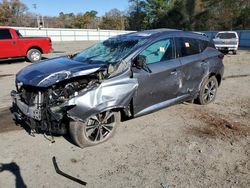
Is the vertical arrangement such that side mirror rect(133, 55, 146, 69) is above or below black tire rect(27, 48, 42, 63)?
above

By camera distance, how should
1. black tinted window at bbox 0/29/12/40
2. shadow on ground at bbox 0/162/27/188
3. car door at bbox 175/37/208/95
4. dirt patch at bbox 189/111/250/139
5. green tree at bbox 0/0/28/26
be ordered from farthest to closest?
green tree at bbox 0/0/28/26, black tinted window at bbox 0/29/12/40, car door at bbox 175/37/208/95, dirt patch at bbox 189/111/250/139, shadow on ground at bbox 0/162/27/188

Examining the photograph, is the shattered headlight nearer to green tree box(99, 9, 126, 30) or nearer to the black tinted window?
the black tinted window

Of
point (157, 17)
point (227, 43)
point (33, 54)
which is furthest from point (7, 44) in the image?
point (157, 17)

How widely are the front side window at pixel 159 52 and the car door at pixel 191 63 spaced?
0.79ft

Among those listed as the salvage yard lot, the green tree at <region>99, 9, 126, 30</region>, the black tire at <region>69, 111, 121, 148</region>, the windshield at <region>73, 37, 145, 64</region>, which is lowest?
the salvage yard lot

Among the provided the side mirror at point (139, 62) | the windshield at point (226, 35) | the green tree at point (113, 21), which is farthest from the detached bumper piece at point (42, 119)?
the green tree at point (113, 21)

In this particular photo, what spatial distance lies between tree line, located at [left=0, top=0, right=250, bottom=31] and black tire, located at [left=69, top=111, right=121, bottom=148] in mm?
47534

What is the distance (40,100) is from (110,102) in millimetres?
1066

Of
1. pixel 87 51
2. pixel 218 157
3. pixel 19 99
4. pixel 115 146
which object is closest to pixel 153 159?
pixel 115 146

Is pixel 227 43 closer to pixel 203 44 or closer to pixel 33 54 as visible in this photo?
pixel 33 54

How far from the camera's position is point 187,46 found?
569 cm

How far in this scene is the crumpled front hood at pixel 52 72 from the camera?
13.5 feet

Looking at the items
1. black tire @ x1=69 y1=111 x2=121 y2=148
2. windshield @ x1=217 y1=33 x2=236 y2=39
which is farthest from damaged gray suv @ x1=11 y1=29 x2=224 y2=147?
windshield @ x1=217 y1=33 x2=236 y2=39

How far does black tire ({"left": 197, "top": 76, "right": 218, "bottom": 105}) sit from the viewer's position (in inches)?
242
